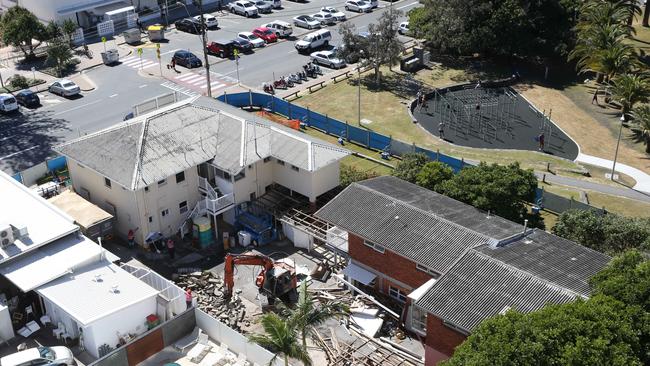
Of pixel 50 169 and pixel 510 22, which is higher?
pixel 510 22

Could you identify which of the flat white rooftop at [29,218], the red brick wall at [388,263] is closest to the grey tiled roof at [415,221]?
the red brick wall at [388,263]

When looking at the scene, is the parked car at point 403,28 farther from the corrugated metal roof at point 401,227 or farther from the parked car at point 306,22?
the corrugated metal roof at point 401,227

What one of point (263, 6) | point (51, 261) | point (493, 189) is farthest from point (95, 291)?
point (263, 6)

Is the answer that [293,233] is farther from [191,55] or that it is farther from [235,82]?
[191,55]

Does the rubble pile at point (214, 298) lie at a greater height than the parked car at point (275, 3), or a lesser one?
lesser

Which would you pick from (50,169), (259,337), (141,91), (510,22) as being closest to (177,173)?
(50,169)

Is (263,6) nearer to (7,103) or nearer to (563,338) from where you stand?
(7,103)
